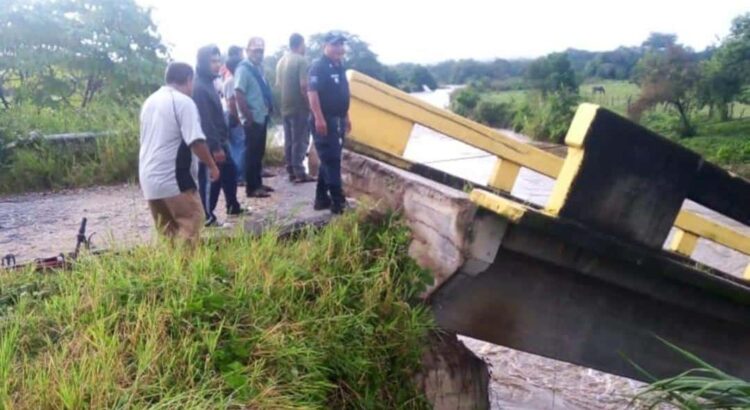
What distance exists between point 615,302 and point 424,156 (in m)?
13.1

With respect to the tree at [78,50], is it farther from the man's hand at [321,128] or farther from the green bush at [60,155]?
the man's hand at [321,128]

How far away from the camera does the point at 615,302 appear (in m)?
3.77

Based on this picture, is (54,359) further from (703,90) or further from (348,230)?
(703,90)

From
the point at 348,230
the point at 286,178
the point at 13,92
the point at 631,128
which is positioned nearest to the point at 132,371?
the point at 348,230

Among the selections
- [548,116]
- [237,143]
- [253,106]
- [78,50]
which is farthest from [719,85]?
[253,106]

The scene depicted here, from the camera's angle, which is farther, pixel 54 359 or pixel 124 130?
pixel 124 130

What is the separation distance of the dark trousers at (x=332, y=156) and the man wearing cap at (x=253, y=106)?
4.51ft

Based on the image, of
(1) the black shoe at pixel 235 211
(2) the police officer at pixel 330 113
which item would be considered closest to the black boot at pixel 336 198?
(2) the police officer at pixel 330 113

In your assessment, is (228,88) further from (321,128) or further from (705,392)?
(705,392)

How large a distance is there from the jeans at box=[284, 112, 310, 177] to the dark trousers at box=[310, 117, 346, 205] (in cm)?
184

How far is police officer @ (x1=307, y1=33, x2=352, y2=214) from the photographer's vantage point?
527cm

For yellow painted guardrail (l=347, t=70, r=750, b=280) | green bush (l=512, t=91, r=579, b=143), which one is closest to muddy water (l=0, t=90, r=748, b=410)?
yellow painted guardrail (l=347, t=70, r=750, b=280)

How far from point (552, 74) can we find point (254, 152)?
32.7 metres

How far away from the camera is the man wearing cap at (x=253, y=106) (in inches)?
255
